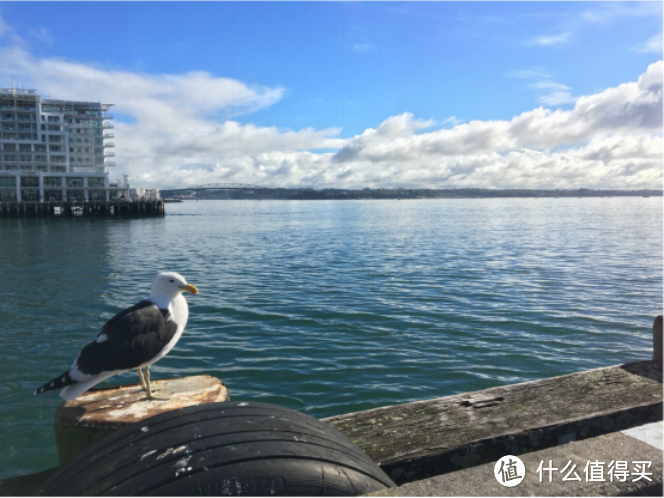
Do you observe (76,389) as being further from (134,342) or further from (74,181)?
(74,181)

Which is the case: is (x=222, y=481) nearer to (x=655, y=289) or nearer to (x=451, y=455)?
(x=451, y=455)

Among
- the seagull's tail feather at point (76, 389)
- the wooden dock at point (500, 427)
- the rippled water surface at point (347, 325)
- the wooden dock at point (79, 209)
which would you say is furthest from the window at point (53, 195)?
the wooden dock at point (500, 427)

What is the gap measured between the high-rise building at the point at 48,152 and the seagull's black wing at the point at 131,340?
118148mm

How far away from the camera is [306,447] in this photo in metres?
2.50

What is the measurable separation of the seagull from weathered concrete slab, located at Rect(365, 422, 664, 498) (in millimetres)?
2632

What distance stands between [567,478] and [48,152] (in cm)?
13906

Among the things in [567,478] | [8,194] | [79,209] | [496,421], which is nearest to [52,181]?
[8,194]

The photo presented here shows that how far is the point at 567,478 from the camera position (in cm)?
250

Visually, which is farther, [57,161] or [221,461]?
[57,161]

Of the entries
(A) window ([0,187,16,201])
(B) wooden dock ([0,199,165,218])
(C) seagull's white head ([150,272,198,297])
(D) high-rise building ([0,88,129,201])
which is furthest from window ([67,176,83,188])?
(C) seagull's white head ([150,272,198,297])

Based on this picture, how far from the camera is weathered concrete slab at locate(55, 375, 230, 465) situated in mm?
3514

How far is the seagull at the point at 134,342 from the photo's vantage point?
13.8 ft

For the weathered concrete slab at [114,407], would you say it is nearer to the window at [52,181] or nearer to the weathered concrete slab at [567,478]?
the weathered concrete slab at [567,478]

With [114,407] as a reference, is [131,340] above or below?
above
